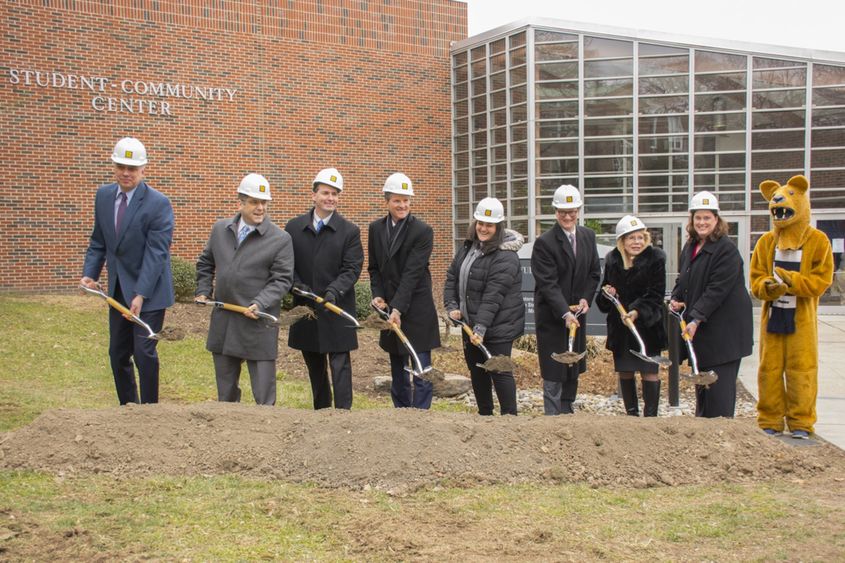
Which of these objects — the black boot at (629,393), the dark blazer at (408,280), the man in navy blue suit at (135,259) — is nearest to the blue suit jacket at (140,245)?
the man in navy blue suit at (135,259)

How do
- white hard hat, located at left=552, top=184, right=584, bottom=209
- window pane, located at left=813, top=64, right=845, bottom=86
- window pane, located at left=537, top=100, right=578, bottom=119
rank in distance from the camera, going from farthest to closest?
window pane, located at left=537, top=100, right=578, bottom=119 < window pane, located at left=813, top=64, right=845, bottom=86 < white hard hat, located at left=552, top=184, right=584, bottom=209

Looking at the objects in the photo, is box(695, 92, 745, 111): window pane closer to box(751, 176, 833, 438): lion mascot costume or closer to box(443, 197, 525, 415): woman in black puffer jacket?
box(751, 176, 833, 438): lion mascot costume

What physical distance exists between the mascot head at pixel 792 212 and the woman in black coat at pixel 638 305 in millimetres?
936

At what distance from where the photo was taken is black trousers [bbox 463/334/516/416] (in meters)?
6.98

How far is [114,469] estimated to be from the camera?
17.8 ft


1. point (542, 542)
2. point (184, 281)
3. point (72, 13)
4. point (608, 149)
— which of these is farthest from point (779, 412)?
point (72, 13)

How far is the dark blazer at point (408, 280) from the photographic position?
23.2 ft

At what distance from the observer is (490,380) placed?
7152mm

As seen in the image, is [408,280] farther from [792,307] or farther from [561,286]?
[792,307]

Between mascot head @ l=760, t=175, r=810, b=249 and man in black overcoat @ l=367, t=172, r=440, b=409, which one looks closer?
mascot head @ l=760, t=175, r=810, b=249

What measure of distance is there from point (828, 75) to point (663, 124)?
3.56m

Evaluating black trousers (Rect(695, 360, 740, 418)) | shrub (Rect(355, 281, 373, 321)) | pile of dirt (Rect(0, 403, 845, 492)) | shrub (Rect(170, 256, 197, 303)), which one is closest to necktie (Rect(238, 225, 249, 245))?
pile of dirt (Rect(0, 403, 845, 492))

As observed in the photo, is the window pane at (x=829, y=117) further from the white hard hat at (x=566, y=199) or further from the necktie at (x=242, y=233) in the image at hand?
the necktie at (x=242, y=233)

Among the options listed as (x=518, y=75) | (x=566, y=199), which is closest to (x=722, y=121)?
(x=518, y=75)
